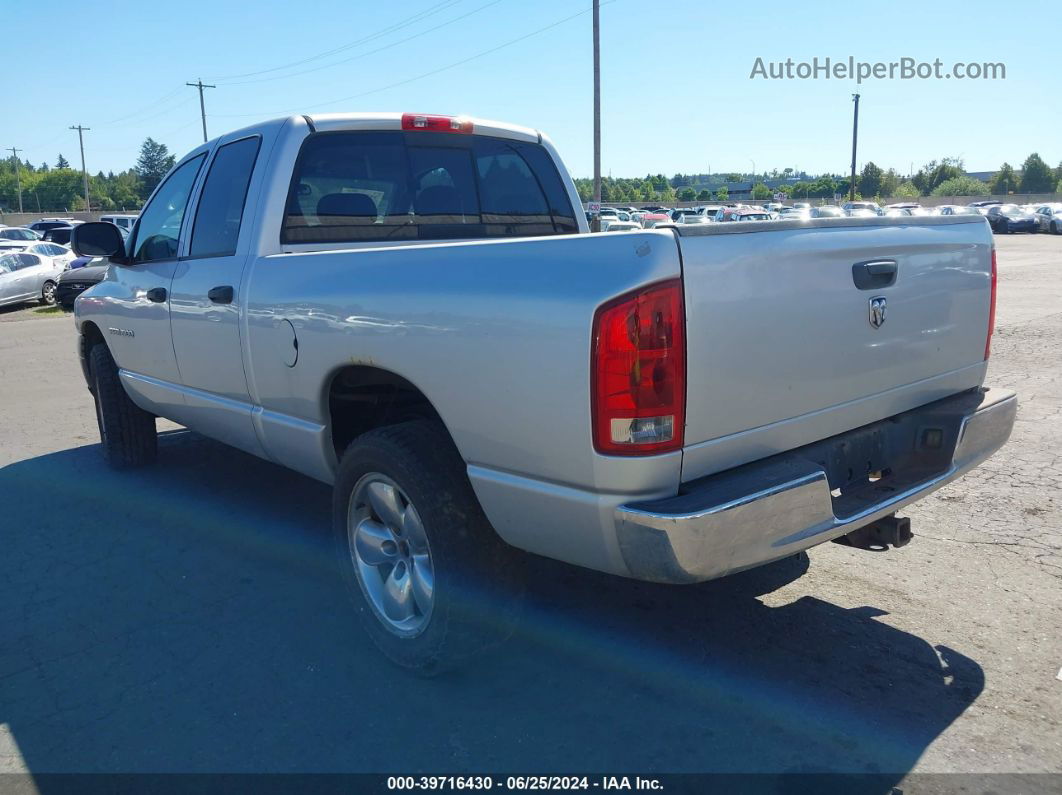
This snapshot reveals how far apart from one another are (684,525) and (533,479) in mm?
519

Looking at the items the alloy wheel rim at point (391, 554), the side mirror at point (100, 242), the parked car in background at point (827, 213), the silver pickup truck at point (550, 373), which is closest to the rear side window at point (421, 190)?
the silver pickup truck at point (550, 373)

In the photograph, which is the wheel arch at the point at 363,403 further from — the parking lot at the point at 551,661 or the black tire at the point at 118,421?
the black tire at the point at 118,421

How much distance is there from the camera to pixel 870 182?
9012 centimetres

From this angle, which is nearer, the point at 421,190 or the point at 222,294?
the point at 222,294

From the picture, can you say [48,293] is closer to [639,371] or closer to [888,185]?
[639,371]

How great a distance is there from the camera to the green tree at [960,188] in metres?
91.6

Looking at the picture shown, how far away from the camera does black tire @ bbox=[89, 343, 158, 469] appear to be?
228 inches

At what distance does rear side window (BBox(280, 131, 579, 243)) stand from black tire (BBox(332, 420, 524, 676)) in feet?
4.77

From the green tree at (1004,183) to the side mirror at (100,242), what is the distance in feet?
349

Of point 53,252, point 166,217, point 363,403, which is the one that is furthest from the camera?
point 53,252

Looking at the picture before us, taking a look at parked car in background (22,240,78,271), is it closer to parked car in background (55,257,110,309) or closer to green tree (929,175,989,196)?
parked car in background (55,257,110,309)

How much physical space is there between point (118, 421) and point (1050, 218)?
166ft

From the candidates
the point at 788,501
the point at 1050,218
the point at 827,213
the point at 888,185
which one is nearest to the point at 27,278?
the point at 827,213

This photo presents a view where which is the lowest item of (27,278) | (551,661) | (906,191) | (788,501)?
(551,661)
